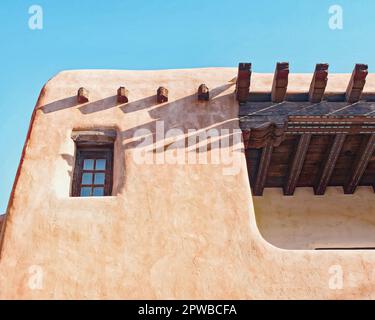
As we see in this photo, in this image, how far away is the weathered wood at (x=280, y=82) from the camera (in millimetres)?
6539

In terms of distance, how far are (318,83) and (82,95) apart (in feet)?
12.2

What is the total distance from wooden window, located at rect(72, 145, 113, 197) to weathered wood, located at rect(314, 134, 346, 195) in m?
3.66

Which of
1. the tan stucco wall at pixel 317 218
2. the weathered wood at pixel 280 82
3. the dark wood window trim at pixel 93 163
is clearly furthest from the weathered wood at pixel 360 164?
the dark wood window trim at pixel 93 163

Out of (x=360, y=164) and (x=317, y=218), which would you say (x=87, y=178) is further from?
(x=360, y=164)

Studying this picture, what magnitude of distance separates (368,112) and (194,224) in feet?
11.3

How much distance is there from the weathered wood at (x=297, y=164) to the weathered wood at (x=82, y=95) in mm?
3537

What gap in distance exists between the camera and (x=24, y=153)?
6.14m

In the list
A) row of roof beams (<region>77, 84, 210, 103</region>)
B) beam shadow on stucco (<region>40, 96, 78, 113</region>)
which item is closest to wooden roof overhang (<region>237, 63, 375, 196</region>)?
row of roof beams (<region>77, 84, 210, 103</region>)

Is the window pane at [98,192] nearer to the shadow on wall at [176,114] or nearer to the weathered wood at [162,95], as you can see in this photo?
the shadow on wall at [176,114]

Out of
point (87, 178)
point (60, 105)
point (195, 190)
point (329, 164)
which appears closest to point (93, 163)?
point (87, 178)

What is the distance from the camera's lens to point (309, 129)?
683 centimetres
